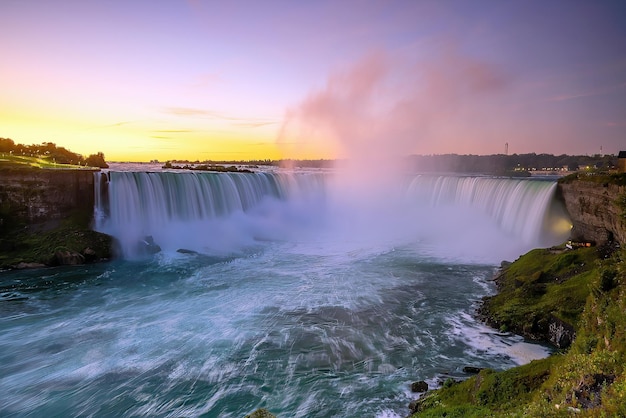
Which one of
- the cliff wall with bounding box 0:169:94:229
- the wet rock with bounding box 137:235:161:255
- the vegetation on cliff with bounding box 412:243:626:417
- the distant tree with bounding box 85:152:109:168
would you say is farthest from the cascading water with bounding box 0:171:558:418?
the distant tree with bounding box 85:152:109:168

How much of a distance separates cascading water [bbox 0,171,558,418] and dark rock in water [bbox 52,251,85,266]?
83 cm

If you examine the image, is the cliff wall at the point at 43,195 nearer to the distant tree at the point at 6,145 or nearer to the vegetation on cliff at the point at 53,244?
the vegetation on cliff at the point at 53,244

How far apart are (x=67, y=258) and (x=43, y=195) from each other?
4.67 meters

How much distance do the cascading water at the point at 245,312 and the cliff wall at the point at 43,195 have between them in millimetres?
1116

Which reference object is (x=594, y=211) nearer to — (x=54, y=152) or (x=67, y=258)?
(x=67, y=258)

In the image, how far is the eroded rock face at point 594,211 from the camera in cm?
1481

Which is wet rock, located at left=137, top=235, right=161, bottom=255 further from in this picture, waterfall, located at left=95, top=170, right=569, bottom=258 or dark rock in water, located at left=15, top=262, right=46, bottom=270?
dark rock in water, located at left=15, top=262, right=46, bottom=270

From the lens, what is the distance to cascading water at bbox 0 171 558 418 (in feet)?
29.2

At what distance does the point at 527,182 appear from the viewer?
84.4 ft

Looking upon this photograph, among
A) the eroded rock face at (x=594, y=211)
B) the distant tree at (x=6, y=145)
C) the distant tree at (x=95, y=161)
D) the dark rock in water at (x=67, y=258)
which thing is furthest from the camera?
the distant tree at (x=95, y=161)

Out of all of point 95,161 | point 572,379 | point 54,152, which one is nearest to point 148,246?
point 572,379

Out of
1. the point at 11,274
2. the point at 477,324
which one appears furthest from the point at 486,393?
the point at 11,274

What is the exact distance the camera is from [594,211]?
661 inches

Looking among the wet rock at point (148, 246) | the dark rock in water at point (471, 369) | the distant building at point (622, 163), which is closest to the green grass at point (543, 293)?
the dark rock in water at point (471, 369)
